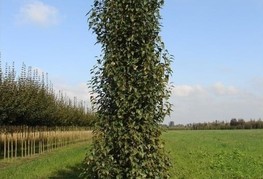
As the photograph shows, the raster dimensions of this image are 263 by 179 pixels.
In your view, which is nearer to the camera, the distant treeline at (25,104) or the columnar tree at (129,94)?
the columnar tree at (129,94)

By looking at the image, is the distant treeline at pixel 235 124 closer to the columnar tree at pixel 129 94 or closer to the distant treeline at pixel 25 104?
the distant treeline at pixel 25 104

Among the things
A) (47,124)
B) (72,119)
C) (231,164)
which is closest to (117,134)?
(231,164)

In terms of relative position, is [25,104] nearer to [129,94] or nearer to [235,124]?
[129,94]

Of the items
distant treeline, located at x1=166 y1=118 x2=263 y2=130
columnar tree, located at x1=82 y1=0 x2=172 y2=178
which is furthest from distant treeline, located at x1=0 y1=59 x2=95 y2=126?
distant treeline, located at x1=166 y1=118 x2=263 y2=130

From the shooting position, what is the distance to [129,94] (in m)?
8.89

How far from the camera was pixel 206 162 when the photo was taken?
74.5 feet

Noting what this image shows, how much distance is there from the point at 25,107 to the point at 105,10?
21913 millimetres

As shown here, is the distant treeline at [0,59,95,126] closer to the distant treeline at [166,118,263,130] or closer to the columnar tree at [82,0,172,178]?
the columnar tree at [82,0,172,178]

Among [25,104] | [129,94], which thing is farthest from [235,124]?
[129,94]

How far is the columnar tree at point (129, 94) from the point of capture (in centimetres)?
881

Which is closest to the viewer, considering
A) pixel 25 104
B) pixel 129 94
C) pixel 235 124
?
pixel 129 94

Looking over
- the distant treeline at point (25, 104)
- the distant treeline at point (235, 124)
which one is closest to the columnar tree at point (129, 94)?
the distant treeline at point (25, 104)

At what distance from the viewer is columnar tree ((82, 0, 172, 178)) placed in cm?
881

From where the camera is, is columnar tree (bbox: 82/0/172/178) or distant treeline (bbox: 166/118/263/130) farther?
distant treeline (bbox: 166/118/263/130)
